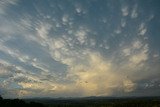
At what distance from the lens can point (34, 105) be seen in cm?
15262

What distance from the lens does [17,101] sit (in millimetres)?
153000

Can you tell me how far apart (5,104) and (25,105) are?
13.1 m

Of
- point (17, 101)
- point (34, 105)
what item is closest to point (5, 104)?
point (17, 101)

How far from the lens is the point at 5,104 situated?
145 metres

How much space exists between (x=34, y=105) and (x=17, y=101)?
39.9ft

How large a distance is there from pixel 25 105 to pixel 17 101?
726 cm

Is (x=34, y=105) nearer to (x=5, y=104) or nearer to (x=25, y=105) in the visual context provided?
(x=25, y=105)

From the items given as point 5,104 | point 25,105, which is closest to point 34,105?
point 25,105

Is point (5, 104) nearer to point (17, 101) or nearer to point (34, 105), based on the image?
point (17, 101)
